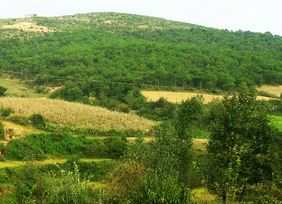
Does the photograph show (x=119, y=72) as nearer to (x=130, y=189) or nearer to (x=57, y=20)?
(x=130, y=189)

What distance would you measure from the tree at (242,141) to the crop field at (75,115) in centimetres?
2162

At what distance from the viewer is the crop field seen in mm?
36531

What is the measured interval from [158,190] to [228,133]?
636 centimetres

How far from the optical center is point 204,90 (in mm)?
60969

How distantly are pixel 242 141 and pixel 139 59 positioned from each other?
6174cm

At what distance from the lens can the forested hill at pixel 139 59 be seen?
63.2m

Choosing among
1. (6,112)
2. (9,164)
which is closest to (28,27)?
(6,112)

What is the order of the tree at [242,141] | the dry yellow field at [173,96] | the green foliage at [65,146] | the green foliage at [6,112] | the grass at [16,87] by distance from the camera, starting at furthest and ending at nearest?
the grass at [16,87] → the dry yellow field at [173,96] → the green foliage at [6,112] → the green foliage at [65,146] → the tree at [242,141]

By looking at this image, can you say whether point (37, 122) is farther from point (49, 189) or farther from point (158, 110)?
point (49, 189)

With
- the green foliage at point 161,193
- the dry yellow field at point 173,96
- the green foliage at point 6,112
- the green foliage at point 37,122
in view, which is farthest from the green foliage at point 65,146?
the dry yellow field at point 173,96

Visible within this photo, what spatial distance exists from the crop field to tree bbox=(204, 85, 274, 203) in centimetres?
2162

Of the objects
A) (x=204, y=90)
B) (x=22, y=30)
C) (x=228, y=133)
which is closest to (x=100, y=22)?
(x=22, y=30)

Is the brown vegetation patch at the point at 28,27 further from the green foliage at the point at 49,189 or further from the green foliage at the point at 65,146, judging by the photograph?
the green foliage at the point at 49,189

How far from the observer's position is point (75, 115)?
38406mm
